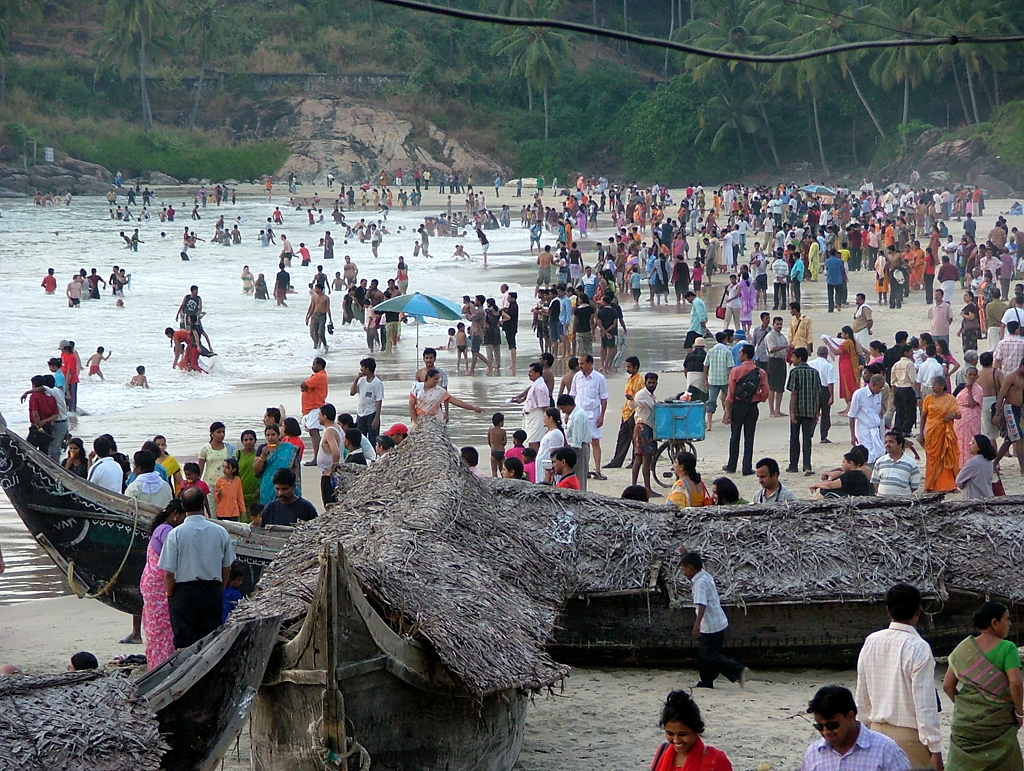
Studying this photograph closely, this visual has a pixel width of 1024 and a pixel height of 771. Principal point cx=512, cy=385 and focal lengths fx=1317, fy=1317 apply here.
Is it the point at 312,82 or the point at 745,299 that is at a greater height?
the point at 312,82

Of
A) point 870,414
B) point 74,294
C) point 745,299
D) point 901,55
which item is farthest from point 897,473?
point 901,55

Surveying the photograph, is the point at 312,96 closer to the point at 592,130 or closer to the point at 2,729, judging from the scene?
the point at 592,130

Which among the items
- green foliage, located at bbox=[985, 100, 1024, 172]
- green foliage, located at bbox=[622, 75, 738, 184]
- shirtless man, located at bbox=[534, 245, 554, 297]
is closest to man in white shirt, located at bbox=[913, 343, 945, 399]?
shirtless man, located at bbox=[534, 245, 554, 297]

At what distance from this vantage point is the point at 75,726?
5.28m

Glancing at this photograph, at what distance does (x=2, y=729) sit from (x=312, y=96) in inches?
3553

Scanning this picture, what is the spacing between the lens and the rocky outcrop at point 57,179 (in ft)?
266

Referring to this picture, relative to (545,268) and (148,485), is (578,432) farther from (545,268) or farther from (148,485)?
(545,268)

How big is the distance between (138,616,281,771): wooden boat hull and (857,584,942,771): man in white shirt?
2730mm

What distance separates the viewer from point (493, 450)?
13.0 m

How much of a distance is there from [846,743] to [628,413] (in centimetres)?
961

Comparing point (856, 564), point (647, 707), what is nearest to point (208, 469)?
point (647, 707)

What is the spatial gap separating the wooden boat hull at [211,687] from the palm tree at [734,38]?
2608 inches

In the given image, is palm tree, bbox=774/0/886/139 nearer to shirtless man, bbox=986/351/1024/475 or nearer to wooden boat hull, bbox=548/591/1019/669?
shirtless man, bbox=986/351/1024/475

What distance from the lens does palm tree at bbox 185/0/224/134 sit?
306ft
